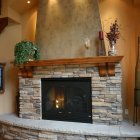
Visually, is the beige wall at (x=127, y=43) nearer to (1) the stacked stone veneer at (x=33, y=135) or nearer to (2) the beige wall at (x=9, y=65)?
(1) the stacked stone veneer at (x=33, y=135)

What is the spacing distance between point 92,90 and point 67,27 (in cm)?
154

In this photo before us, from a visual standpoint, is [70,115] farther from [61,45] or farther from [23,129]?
[61,45]

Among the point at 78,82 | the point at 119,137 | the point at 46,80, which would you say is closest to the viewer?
the point at 119,137

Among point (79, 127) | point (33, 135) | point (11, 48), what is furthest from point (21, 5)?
point (79, 127)

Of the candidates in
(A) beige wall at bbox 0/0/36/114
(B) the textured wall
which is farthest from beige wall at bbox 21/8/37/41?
(B) the textured wall

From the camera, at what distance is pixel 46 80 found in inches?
170

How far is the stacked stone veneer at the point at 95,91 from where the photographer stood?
3711 millimetres

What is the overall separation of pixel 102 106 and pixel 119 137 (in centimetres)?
71

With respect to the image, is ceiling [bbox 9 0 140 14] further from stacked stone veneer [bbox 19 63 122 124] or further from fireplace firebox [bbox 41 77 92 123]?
fireplace firebox [bbox 41 77 92 123]

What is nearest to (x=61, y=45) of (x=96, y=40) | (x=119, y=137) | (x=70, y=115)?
(x=96, y=40)

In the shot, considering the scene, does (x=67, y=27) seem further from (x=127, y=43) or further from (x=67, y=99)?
(x=67, y=99)

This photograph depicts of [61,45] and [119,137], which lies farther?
[61,45]

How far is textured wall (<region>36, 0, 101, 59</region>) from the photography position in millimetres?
4176

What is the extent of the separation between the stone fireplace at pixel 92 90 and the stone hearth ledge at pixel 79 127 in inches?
7.5
